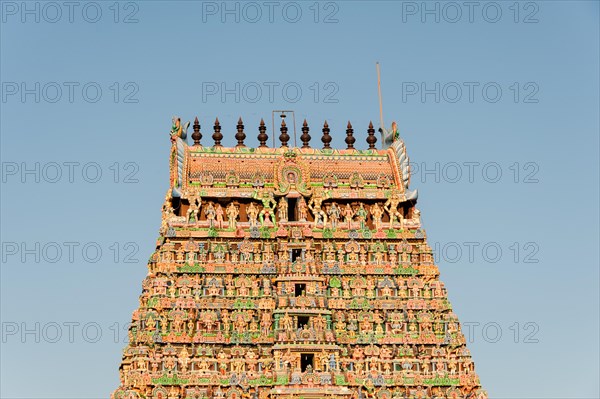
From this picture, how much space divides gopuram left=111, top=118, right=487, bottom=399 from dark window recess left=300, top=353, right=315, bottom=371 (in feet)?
1.50

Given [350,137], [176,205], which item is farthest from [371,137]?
[176,205]

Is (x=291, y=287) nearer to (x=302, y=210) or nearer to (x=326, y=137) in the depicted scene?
(x=302, y=210)

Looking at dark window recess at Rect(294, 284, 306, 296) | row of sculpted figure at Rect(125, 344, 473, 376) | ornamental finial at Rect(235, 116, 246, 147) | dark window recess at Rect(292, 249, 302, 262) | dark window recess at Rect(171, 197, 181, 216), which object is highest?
ornamental finial at Rect(235, 116, 246, 147)

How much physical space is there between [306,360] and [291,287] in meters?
4.50

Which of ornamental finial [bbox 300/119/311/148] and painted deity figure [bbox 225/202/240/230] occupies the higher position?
ornamental finial [bbox 300/119/311/148]

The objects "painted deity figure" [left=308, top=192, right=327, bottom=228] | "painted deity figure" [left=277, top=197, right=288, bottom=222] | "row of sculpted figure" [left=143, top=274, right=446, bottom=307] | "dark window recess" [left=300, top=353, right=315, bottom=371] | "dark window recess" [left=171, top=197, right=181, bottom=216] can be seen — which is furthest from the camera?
"dark window recess" [left=171, top=197, right=181, bottom=216]

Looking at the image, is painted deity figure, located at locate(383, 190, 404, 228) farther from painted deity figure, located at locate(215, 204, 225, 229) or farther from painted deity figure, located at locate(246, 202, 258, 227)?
painted deity figure, located at locate(215, 204, 225, 229)

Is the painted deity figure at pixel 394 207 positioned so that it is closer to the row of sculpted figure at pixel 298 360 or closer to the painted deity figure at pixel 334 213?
the painted deity figure at pixel 334 213

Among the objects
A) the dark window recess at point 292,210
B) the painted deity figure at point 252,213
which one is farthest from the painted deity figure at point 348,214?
the painted deity figure at point 252,213

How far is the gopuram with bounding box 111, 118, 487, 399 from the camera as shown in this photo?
97.6 meters

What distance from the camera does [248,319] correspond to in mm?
99438

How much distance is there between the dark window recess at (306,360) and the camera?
98.5 meters

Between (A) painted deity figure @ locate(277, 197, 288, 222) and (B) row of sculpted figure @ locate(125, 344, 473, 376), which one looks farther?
(A) painted deity figure @ locate(277, 197, 288, 222)

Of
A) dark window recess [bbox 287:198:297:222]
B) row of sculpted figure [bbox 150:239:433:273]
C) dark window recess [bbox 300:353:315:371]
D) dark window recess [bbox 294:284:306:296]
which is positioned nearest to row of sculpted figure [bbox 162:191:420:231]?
dark window recess [bbox 287:198:297:222]
